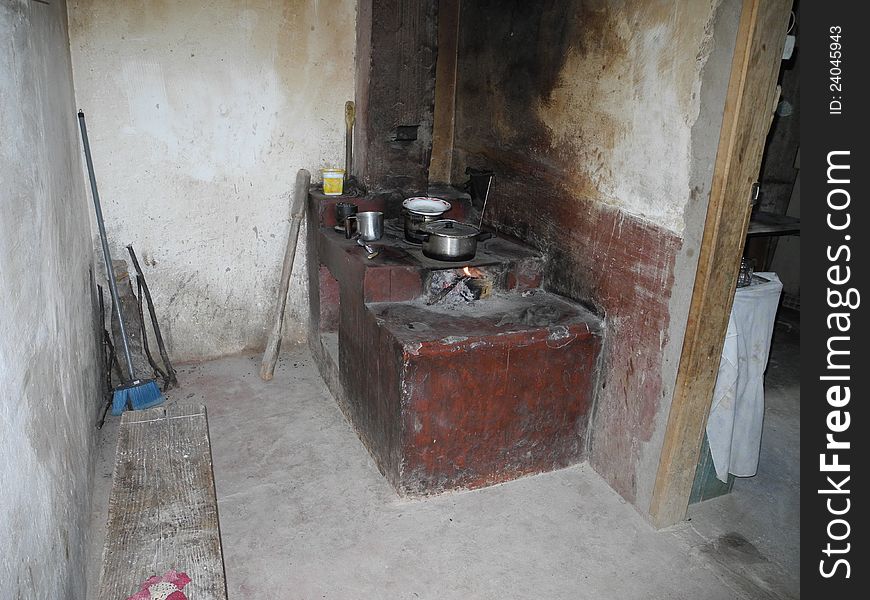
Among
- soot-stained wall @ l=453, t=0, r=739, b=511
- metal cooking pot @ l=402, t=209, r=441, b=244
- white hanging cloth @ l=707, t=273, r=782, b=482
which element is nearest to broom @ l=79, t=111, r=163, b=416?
metal cooking pot @ l=402, t=209, r=441, b=244

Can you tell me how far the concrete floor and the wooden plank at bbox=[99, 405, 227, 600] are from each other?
0.60 m

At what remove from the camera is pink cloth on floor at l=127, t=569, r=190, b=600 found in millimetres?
1681

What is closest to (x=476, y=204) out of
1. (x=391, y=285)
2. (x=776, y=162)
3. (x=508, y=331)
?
(x=391, y=285)

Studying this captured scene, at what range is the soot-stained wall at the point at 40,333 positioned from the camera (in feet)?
4.87

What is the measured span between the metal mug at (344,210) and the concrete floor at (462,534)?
1.37 metres

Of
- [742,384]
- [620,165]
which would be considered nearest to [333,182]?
[620,165]

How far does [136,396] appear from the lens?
146 inches

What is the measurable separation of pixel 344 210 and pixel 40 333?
2.24 meters

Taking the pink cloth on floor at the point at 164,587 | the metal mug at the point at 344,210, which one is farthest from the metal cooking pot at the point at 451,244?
the pink cloth on floor at the point at 164,587

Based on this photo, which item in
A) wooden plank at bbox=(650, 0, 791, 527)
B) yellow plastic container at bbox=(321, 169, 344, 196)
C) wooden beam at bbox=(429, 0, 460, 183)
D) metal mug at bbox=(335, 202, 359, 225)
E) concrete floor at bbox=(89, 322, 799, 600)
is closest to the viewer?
wooden plank at bbox=(650, 0, 791, 527)

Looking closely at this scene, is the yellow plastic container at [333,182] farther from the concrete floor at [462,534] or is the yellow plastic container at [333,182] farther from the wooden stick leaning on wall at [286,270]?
the concrete floor at [462,534]

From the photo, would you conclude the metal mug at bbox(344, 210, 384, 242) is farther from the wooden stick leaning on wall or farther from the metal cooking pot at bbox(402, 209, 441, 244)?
the wooden stick leaning on wall

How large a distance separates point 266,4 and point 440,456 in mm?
3073

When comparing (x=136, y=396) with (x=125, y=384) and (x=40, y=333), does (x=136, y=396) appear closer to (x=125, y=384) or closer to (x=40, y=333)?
(x=125, y=384)
